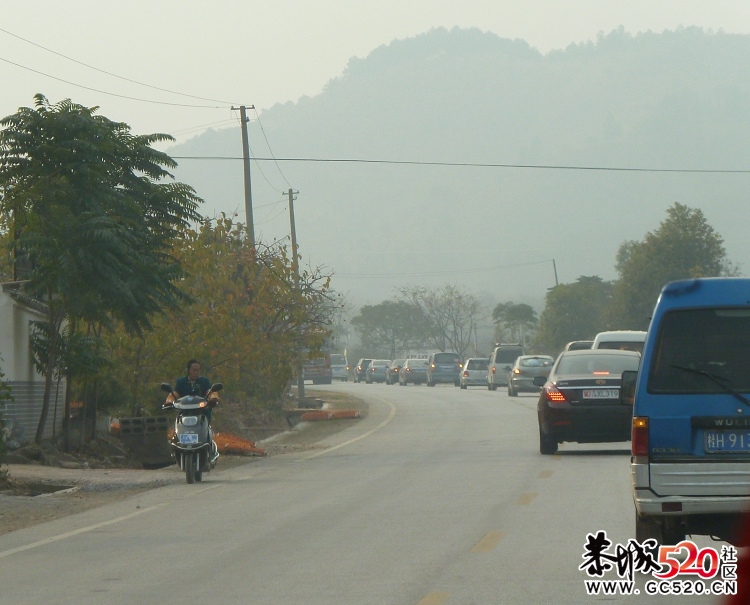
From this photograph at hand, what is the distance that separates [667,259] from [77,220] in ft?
175

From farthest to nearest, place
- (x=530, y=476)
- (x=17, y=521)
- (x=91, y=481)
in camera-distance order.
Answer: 1. (x=91, y=481)
2. (x=530, y=476)
3. (x=17, y=521)

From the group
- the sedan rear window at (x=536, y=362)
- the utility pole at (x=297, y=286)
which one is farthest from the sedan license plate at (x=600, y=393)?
the sedan rear window at (x=536, y=362)

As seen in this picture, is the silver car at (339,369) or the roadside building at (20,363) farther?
the silver car at (339,369)

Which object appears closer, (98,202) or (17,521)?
(17,521)

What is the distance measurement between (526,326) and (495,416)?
9815 centimetres

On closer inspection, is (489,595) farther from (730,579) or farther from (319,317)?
(319,317)

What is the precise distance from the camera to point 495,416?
31719 millimetres

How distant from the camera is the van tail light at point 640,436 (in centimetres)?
811

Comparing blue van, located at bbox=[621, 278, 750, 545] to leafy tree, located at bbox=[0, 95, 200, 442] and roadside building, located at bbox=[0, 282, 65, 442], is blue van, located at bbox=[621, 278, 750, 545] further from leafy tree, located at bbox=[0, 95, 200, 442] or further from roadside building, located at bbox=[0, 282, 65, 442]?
roadside building, located at bbox=[0, 282, 65, 442]

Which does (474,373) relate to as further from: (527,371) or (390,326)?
(390,326)

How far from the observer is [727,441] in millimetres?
8031

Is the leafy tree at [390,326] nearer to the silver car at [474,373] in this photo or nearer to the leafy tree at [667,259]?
the leafy tree at [667,259]

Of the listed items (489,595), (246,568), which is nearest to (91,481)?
(246,568)

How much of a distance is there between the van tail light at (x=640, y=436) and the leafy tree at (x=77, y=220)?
42.5 ft
